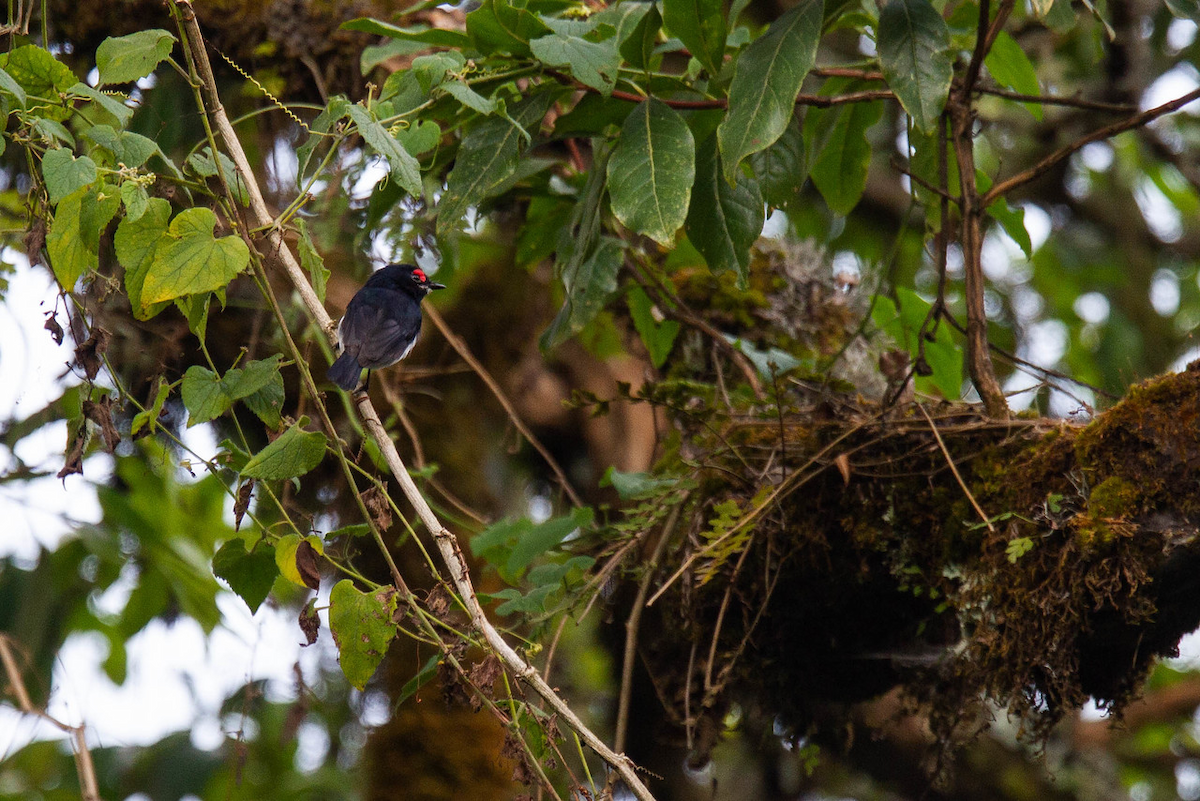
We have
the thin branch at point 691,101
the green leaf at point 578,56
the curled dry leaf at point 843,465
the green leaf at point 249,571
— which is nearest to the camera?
the green leaf at point 249,571

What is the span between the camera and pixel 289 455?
5.43ft

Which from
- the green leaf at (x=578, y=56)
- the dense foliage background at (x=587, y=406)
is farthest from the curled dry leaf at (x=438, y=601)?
the green leaf at (x=578, y=56)

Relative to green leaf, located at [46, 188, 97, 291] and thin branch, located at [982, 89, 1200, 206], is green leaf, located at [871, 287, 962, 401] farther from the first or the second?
green leaf, located at [46, 188, 97, 291]

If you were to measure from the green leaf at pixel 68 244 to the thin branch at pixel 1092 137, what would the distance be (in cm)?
190

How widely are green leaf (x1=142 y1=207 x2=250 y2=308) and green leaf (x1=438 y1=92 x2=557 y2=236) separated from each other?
0.77 meters

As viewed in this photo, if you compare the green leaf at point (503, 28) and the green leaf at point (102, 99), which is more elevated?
the green leaf at point (503, 28)

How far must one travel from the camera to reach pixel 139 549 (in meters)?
4.18

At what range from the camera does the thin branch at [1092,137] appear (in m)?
2.07

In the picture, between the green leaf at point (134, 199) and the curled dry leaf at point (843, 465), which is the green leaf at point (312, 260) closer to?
the green leaf at point (134, 199)

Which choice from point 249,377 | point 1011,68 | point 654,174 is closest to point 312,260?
point 249,377

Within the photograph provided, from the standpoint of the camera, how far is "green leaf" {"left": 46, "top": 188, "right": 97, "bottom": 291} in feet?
5.14

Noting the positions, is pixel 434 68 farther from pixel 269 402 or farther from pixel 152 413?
pixel 152 413

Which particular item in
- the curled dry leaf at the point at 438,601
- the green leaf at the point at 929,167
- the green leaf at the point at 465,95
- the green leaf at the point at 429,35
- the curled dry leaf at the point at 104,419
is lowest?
the curled dry leaf at the point at 438,601

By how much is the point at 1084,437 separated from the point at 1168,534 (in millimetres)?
246
